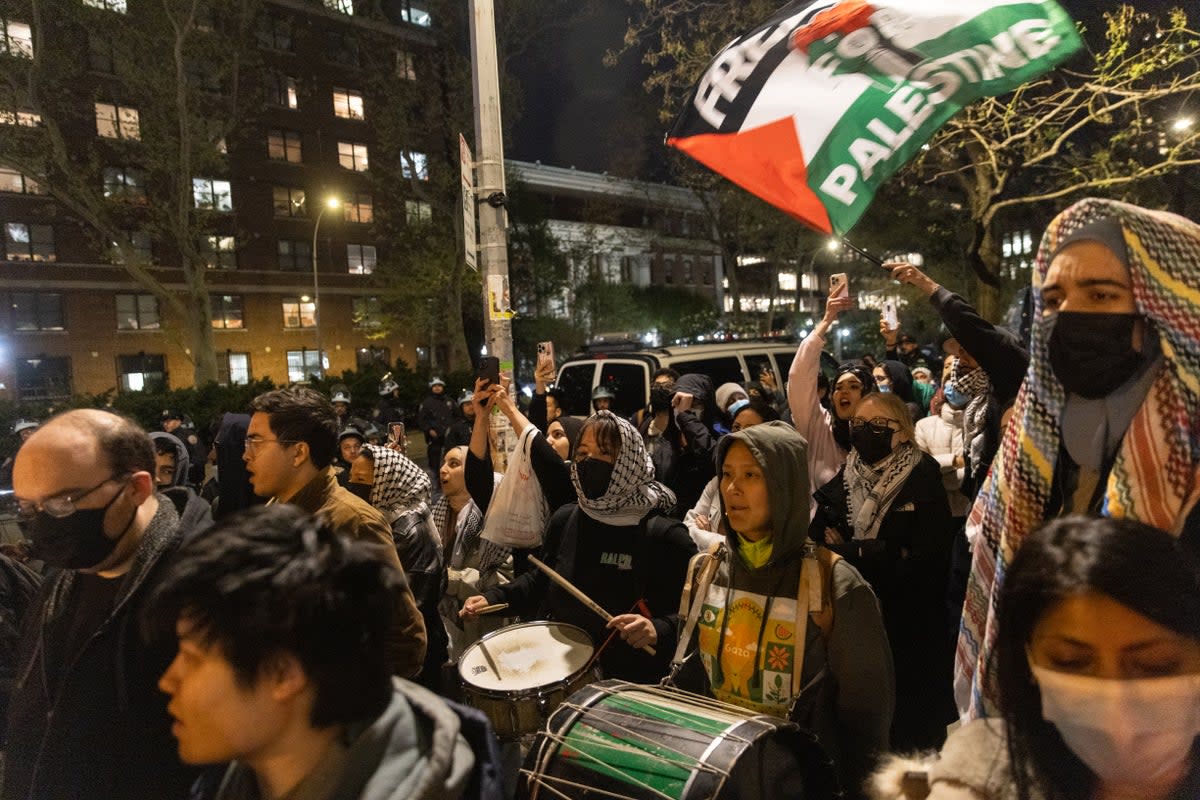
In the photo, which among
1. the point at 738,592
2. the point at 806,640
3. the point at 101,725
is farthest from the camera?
the point at 738,592

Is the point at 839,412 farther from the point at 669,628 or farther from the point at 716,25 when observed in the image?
the point at 716,25

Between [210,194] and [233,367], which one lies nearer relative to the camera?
[210,194]

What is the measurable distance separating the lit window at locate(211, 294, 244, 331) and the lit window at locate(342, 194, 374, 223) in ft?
25.4

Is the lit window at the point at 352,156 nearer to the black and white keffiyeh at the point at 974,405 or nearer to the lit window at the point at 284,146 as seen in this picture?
the lit window at the point at 284,146

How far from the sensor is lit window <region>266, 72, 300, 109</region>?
40500 mm


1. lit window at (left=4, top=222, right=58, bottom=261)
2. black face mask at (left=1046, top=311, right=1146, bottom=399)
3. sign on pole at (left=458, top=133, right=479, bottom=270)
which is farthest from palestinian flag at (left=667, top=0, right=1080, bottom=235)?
lit window at (left=4, top=222, right=58, bottom=261)

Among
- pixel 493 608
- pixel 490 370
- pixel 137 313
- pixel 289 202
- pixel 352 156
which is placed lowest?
pixel 493 608

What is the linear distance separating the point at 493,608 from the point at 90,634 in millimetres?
1814

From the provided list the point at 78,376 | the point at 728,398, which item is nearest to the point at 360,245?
the point at 78,376

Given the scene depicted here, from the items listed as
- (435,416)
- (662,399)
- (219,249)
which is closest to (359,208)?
(219,249)

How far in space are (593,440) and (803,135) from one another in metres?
1.83

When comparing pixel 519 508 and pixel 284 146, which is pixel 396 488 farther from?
pixel 284 146

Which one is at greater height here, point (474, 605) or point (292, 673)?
point (292, 673)

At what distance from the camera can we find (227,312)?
4100cm
